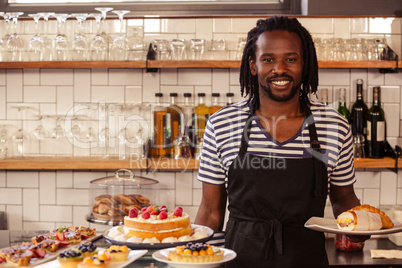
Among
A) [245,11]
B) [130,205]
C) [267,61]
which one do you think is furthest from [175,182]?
[267,61]

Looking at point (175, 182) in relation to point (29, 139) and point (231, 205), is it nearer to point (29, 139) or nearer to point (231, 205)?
point (29, 139)

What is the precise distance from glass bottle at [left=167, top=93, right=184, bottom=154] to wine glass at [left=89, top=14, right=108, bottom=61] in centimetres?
47

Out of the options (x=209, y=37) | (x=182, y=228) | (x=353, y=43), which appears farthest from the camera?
(x=209, y=37)

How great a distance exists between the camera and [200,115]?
10.8ft

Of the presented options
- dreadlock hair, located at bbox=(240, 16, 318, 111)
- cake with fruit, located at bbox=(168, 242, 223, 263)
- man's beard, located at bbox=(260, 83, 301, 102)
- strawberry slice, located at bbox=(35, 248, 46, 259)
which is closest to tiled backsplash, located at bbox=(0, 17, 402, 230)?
dreadlock hair, located at bbox=(240, 16, 318, 111)

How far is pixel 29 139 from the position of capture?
3.45 metres

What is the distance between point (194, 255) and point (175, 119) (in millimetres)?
1930

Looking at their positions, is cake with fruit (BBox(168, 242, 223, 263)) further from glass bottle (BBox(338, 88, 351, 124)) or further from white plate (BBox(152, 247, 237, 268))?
glass bottle (BBox(338, 88, 351, 124))

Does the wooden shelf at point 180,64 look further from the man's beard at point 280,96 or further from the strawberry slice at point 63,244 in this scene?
the strawberry slice at point 63,244

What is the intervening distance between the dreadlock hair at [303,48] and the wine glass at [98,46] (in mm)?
1228

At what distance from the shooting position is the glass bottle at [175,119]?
324 centimetres

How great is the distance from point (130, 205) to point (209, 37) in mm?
1134

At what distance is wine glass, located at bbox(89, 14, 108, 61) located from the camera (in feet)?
10.3

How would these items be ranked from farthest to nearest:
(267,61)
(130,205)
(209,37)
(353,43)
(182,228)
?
(209,37), (353,43), (130,205), (267,61), (182,228)
